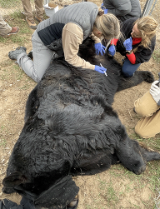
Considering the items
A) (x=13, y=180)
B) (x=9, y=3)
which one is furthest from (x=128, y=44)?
(x=9, y=3)

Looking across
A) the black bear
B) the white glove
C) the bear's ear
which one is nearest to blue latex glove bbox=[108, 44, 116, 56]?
the black bear

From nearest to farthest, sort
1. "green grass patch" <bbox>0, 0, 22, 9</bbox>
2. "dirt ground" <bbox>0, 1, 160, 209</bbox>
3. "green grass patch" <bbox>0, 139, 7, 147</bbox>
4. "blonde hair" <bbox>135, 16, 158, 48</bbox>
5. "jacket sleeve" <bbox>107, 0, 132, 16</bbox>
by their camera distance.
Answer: "dirt ground" <bbox>0, 1, 160, 209</bbox>
"blonde hair" <bbox>135, 16, 158, 48</bbox>
"green grass patch" <bbox>0, 139, 7, 147</bbox>
"jacket sleeve" <bbox>107, 0, 132, 16</bbox>
"green grass patch" <bbox>0, 0, 22, 9</bbox>

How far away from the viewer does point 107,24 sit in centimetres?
210

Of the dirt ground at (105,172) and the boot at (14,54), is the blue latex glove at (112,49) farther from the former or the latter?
the boot at (14,54)

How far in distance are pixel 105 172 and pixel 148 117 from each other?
1.27 meters

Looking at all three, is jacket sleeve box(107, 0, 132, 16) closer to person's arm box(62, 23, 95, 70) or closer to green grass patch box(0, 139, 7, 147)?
person's arm box(62, 23, 95, 70)

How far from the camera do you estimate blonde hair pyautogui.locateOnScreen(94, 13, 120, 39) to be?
2092mm

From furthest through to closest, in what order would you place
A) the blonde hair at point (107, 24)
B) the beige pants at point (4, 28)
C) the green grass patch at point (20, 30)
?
the green grass patch at point (20, 30) < the beige pants at point (4, 28) < the blonde hair at point (107, 24)

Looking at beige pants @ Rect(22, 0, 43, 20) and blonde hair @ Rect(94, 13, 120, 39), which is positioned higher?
blonde hair @ Rect(94, 13, 120, 39)

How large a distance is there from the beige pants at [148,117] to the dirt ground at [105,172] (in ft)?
0.70

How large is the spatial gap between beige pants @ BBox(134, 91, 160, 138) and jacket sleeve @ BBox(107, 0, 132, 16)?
7.15 feet

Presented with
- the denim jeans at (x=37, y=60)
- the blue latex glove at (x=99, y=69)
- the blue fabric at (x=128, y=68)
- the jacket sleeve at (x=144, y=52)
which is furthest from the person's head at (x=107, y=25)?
the denim jeans at (x=37, y=60)

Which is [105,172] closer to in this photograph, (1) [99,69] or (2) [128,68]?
(1) [99,69]

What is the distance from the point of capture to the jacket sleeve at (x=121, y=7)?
3.42 meters
